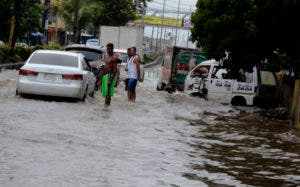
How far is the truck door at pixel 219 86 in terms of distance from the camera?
26.5 m

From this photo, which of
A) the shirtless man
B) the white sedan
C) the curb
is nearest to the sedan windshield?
the white sedan

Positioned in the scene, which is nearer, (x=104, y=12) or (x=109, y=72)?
(x=109, y=72)

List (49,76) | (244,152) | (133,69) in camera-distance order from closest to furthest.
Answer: (244,152) < (49,76) < (133,69)

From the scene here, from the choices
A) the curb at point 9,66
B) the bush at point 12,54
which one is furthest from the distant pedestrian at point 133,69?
the bush at point 12,54

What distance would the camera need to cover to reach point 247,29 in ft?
74.1

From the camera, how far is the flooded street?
32.6 feet

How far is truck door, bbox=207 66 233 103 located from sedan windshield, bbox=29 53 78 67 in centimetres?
728

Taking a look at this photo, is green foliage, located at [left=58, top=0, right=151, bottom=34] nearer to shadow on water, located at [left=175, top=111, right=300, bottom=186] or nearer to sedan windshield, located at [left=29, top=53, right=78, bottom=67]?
sedan windshield, located at [left=29, top=53, right=78, bottom=67]

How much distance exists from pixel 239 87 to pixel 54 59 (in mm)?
8274

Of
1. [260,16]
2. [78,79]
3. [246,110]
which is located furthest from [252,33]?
[78,79]

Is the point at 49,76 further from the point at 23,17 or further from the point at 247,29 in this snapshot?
the point at 23,17

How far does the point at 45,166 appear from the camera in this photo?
33.0 ft

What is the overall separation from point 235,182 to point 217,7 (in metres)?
14.2

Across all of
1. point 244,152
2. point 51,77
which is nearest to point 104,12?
point 51,77
